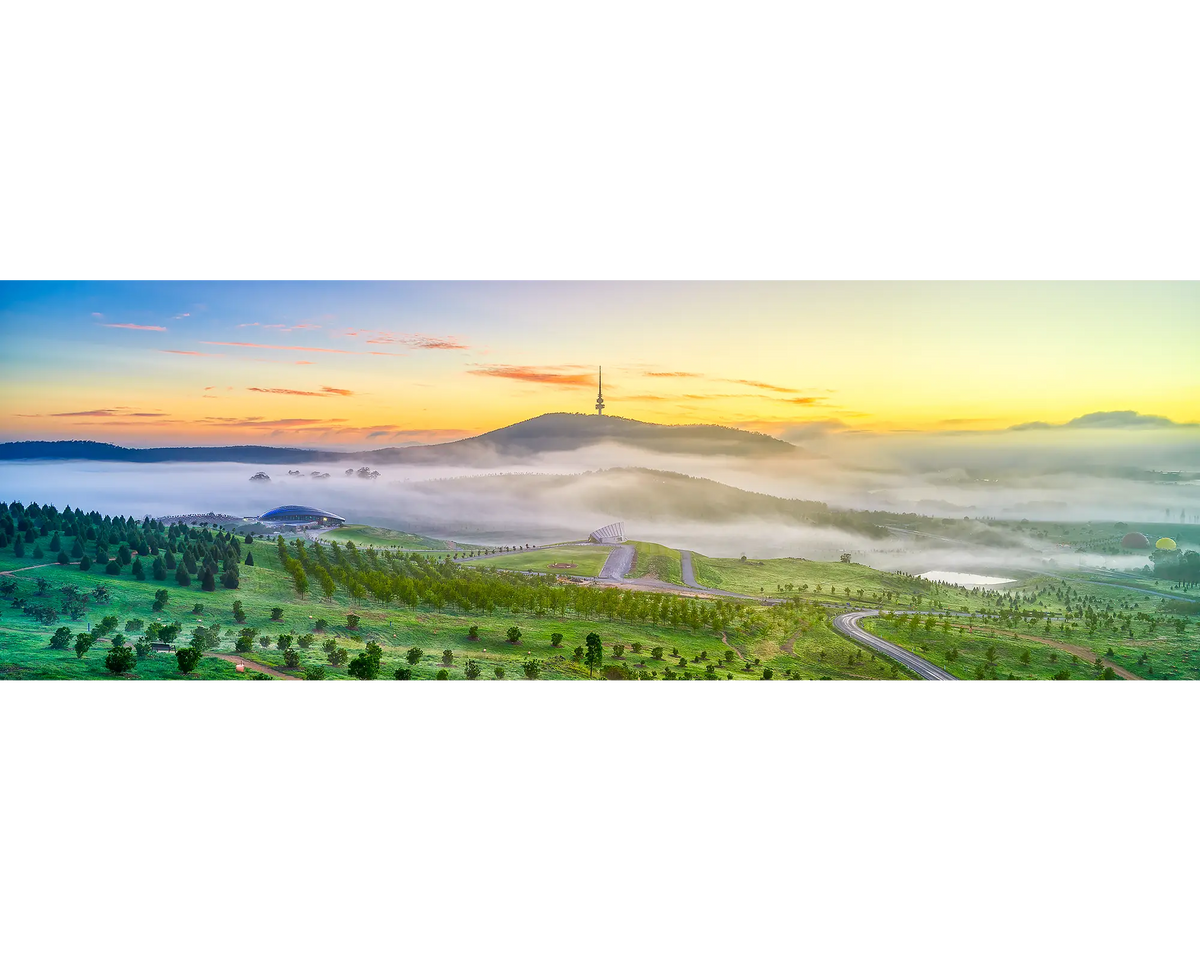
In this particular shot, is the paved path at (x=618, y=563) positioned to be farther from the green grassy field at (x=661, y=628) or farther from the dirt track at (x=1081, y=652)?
the dirt track at (x=1081, y=652)

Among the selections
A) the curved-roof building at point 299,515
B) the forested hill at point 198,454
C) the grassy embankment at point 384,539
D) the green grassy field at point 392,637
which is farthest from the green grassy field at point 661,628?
the forested hill at point 198,454

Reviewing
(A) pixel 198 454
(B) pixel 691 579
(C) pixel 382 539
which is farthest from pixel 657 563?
(A) pixel 198 454

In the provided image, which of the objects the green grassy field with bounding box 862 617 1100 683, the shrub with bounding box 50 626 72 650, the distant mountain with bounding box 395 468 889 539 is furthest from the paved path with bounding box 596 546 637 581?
the shrub with bounding box 50 626 72 650

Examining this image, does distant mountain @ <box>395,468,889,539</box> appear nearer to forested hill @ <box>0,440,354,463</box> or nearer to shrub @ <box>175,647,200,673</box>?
forested hill @ <box>0,440,354,463</box>
